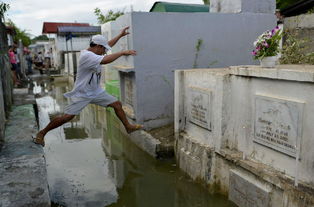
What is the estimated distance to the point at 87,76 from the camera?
441 centimetres

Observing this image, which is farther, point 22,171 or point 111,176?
point 111,176

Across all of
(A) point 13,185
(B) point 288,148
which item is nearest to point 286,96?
(B) point 288,148

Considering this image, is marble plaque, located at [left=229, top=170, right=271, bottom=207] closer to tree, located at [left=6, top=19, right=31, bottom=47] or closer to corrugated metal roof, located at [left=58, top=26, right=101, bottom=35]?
tree, located at [left=6, top=19, right=31, bottom=47]

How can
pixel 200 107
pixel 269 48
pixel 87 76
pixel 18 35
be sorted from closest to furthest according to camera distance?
pixel 269 48
pixel 87 76
pixel 200 107
pixel 18 35

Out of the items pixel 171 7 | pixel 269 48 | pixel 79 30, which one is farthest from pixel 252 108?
pixel 79 30

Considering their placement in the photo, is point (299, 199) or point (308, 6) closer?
point (299, 199)

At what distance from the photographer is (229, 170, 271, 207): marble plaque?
145 inches

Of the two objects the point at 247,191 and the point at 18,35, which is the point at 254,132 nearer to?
the point at 247,191

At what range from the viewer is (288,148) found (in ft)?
11.2

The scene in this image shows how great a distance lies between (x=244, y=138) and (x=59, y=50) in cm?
2645

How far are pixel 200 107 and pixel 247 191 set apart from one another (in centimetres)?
158

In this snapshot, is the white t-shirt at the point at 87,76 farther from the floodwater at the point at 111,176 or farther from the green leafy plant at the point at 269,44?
the green leafy plant at the point at 269,44

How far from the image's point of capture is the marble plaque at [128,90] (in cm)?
715

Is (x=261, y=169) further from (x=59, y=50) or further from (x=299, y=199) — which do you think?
(x=59, y=50)
